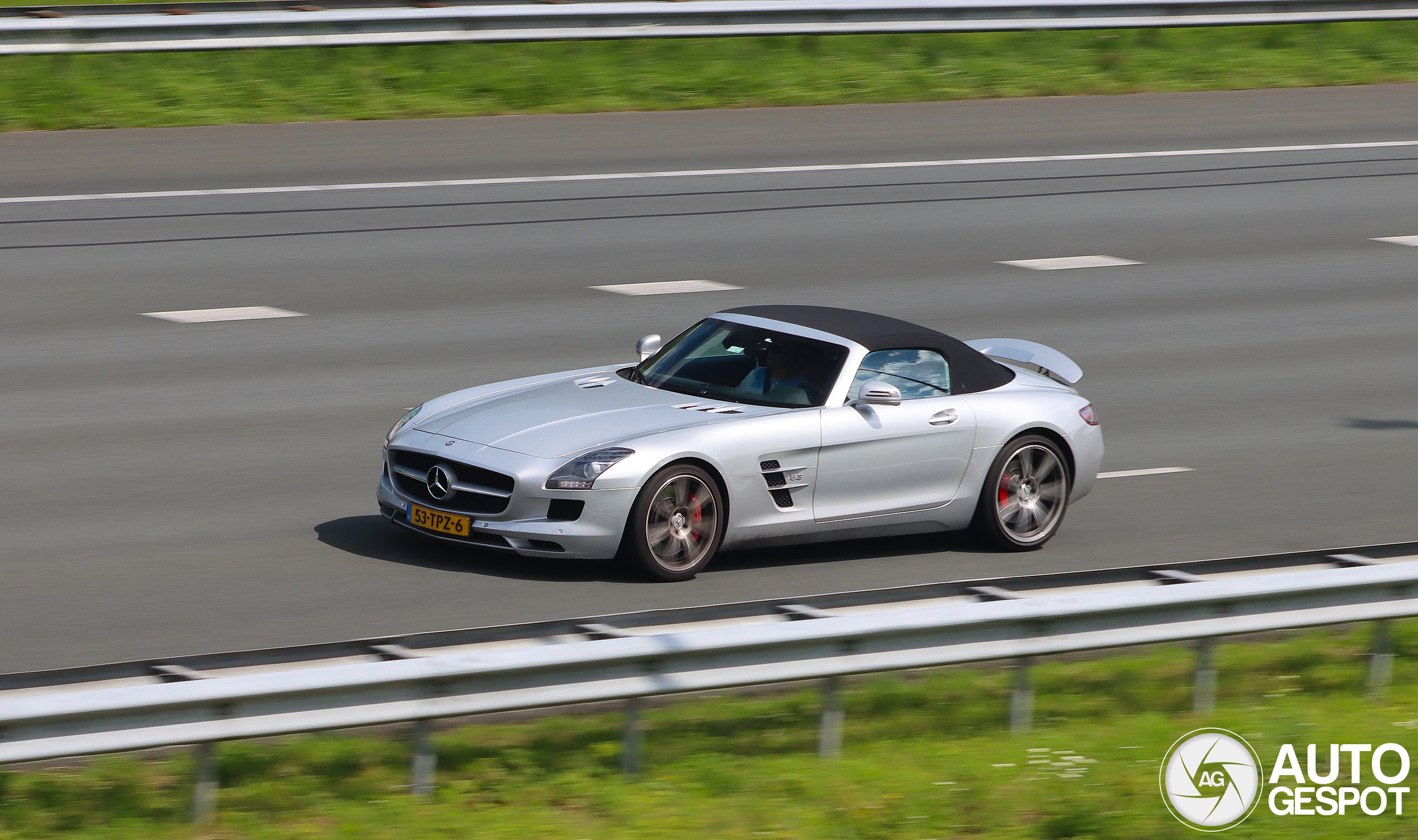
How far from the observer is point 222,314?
15555 mm

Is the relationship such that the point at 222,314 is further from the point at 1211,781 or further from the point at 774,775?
the point at 1211,781

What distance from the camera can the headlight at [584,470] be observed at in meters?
9.71

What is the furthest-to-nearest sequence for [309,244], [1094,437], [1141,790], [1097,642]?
[309,244] < [1094,437] < [1097,642] < [1141,790]

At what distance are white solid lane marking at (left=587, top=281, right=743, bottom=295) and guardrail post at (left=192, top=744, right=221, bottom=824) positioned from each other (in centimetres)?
1086

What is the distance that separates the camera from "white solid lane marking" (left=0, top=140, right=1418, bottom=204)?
18.8 meters

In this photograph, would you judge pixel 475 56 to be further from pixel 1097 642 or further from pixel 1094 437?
pixel 1097 642

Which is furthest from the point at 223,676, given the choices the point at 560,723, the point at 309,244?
the point at 309,244

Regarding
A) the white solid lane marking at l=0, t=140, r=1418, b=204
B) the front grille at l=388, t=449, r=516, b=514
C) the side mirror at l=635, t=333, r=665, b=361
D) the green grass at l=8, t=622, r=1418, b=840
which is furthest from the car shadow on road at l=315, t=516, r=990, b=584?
the white solid lane marking at l=0, t=140, r=1418, b=204

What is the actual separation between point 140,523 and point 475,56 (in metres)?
13.5

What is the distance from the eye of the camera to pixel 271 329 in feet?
49.9

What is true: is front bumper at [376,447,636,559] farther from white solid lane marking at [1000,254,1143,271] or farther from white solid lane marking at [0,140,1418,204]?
white solid lane marking at [0,140,1418,204]

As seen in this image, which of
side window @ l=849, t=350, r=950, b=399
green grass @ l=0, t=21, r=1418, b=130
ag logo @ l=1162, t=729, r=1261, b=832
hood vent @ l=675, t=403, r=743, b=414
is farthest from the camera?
green grass @ l=0, t=21, r=1418, b=130

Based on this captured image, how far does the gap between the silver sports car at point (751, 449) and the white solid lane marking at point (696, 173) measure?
28.5 feet

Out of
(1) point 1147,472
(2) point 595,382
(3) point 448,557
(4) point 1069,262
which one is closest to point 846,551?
(2) point 595,382
